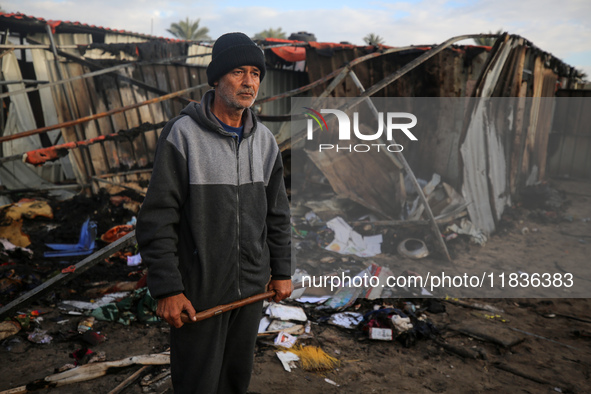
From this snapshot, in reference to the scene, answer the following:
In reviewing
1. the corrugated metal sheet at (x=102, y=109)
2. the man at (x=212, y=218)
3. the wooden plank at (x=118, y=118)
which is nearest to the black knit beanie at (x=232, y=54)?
the man at (x=212, y=218)

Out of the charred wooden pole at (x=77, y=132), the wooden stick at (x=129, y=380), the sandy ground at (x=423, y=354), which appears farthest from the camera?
the charred wooden pole at (x=77, y=132)

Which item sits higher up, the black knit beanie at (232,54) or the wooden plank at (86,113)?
the black knit beanie at (232,54)

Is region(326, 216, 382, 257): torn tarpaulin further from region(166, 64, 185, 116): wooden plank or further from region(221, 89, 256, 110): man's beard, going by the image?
region(221, 89, 256, 110): man's beard

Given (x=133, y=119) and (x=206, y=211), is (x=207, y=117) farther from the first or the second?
(x=133, y=119)

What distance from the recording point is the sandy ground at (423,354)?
2.70 m

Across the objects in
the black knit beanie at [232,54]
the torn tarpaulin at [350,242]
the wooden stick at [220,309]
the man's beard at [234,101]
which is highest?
the black knit beanie at [232,54]

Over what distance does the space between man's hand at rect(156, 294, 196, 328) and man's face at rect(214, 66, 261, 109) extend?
81 centimetres

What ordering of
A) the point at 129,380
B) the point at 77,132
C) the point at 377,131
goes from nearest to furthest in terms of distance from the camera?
1. the point at 129,380
2. the point at 377,131
3. the point at 77,132

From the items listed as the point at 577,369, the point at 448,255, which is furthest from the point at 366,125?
→ the point at 577,369

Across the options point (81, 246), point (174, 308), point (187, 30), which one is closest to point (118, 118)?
point (81, 246)

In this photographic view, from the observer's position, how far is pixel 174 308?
152 cm

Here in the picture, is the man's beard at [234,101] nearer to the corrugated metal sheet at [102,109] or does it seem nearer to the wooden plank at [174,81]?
the corrugated metal sheet at [102,109]

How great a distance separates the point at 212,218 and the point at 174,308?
373mm

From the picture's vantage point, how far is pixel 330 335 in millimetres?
3424
